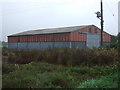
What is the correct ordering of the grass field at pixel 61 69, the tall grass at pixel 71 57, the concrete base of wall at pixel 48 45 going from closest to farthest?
1. the grass field at pixel 61 69
2. the tall grass at pixel 71 57
3. the concrete base of wall at pixel 48 45

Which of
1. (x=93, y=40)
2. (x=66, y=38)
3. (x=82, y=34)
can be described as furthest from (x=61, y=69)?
(x=93, y=40)

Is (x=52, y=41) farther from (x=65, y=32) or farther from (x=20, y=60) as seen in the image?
(x=20, y=60)

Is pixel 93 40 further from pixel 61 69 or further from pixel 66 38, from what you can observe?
pixel 61 69

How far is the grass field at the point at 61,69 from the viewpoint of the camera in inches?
241

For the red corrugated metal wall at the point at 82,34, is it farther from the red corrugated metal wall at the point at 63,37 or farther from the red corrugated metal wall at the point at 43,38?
the red corrugated metal wall at the point at 43,38

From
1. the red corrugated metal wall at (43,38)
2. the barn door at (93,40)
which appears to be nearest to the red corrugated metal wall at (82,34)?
the barn door at (93,40)

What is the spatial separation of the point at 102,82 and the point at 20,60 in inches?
338

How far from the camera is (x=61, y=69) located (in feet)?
31.3

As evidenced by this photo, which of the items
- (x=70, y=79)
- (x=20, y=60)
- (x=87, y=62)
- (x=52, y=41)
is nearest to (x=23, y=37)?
(x=52, y=41)

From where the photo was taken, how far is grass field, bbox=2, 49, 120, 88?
20.1 feet

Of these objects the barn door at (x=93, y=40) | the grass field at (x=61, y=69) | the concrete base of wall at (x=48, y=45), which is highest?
the barn door at (x=93, y=40)

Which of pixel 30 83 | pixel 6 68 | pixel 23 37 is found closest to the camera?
pixel 30 83

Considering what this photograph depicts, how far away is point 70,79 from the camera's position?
7258 mm

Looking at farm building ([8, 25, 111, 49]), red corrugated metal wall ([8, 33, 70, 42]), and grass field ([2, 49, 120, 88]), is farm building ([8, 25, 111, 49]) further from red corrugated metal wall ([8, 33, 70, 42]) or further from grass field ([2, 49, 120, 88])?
grass field ([2, 49, 120, 88])
